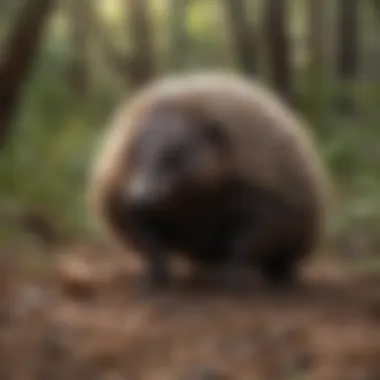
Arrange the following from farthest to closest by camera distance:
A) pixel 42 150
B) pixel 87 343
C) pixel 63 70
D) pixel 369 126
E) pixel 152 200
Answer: pixel 63 70
pixel 369 126
pixel 42 150
pixel 152 200
pixel 87 343

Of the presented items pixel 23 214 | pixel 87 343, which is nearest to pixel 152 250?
pixel 23 214

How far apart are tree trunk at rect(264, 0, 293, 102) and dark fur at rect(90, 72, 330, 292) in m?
2.46

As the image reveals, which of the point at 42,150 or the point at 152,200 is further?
the point at 42,150

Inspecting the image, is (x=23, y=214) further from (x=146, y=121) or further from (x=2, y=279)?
(x=2, y=279)

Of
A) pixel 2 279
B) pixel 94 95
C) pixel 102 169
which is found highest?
pixel 94 95

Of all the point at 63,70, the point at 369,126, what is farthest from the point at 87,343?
the point at 63,70

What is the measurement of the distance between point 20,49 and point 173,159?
0.95 m

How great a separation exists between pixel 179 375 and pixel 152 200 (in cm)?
176

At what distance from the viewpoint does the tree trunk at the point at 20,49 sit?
16.4ft

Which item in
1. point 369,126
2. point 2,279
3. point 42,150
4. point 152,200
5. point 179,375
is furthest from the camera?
point 369,126

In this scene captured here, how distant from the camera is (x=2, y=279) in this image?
4684mm

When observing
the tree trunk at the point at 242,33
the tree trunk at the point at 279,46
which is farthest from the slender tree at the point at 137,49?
the tree trunk at the point at 279,46

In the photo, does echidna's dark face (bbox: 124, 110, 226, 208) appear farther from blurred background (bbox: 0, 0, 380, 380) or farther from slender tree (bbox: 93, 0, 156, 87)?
slender tree (bbox: 93, 0, 156, 87)

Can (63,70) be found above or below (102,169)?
above
